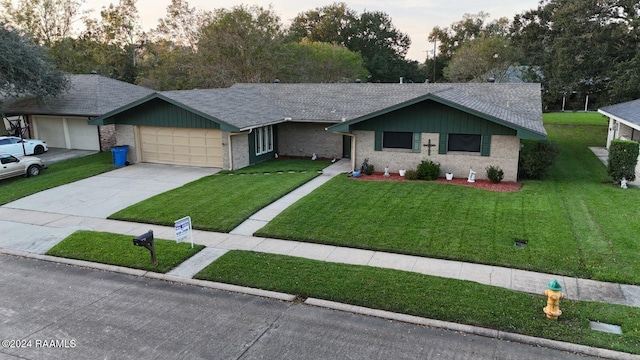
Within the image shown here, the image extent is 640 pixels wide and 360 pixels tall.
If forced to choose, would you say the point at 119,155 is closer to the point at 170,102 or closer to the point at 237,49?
the point at 170,102

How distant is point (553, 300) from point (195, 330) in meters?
6.14

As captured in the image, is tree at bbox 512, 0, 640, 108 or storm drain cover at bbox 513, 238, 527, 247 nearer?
storm drain cover at bbox 513, 238, 527, 247

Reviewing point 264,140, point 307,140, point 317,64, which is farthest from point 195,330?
point 317,64

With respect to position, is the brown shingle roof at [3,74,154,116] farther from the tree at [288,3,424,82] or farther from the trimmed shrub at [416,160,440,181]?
the tree at [288,3,424,82]

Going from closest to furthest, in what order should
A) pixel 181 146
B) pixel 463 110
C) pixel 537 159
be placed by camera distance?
pixel 463 110 < pixel 537 159 < pixel 181 146

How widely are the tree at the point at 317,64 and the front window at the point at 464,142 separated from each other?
27.2 metres

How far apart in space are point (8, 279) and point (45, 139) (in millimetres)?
21974

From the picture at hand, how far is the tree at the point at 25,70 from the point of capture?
81.0ft

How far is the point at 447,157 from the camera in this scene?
18750 millimetres

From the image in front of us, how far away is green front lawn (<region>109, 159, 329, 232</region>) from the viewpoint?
13766 millimetres

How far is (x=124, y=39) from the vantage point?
56219mm

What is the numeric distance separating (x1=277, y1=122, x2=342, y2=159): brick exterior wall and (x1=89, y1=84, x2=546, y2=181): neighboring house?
0.18 feet

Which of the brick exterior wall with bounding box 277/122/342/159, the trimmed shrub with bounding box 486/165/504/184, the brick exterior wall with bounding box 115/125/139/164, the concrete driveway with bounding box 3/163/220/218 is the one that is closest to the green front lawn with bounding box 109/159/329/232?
the concrete driveway with bounding box 3/163/220/218

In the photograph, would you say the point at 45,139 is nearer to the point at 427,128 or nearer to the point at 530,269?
the point at 427,128
